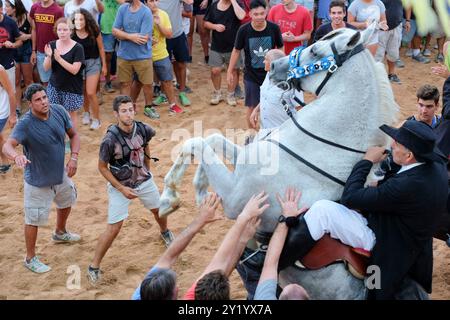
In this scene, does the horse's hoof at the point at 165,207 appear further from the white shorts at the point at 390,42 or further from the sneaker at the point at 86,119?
the white shorts at the point at 390,42

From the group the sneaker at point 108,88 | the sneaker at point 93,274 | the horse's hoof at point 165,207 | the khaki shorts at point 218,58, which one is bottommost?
the sneaker at point 93,274

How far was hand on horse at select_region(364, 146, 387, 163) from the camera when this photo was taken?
13.9 feet

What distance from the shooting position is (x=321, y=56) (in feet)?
14.8

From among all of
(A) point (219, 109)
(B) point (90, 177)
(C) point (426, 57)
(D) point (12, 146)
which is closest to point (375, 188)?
(D) point (12, 146)

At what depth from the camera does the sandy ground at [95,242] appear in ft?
20.6

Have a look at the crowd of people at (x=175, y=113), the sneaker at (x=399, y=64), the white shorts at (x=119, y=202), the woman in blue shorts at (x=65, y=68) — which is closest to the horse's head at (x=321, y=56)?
the crowd of people at (x=175, y=113)

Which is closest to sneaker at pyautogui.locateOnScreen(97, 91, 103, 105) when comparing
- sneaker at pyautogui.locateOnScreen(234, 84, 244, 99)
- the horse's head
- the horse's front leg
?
sneaker at pyautogui.locateOnScreen(234, 84, 244, 99)

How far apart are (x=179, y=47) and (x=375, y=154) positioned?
268 inches

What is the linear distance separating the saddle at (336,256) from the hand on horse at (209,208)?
708 millimetres

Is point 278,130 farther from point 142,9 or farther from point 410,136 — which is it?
point 142,9

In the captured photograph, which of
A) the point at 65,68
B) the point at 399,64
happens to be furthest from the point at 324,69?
the point at 399,64

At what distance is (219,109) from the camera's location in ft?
33.8

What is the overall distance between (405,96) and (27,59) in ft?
20.9

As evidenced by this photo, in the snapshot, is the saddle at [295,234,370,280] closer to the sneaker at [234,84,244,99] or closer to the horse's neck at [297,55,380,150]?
the horse's neck at [297,55,380,150]
